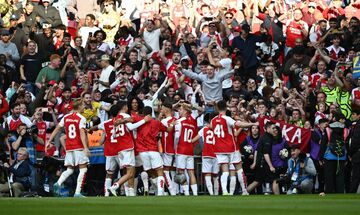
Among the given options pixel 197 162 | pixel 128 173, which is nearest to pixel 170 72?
pixel 197 162

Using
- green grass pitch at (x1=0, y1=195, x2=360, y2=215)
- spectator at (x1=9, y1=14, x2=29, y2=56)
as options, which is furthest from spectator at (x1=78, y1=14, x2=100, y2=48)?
green grass pitch at (x1=0, y1=195, x2=360, y2=215)

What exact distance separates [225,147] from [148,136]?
1773 mm

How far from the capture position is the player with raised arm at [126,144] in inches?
1221

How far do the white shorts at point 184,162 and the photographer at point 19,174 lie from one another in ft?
11.4

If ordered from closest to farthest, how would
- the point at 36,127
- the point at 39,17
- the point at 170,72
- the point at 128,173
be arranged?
1. the point at 128,173
2. the point at 36,127
3. the point at 170,72
4. the point at 39,17

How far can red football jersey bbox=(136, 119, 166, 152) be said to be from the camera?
3131 cm

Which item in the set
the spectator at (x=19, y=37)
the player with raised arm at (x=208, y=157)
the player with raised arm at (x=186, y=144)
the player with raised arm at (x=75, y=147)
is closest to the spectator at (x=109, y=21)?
the spectator at (x=19, y=37)

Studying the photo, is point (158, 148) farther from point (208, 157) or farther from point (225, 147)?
point (225, 147)

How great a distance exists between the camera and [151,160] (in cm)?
3138

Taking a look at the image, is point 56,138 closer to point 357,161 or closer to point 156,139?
point 156,139

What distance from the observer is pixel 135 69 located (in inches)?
1436

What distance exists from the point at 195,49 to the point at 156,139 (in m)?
6.25

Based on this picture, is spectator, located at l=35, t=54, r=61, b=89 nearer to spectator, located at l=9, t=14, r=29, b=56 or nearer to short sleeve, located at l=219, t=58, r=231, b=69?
spectator, located at l=9, t=14, r=29, b=56

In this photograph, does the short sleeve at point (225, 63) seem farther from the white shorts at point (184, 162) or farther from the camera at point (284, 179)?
the camera at point (284, 179)
